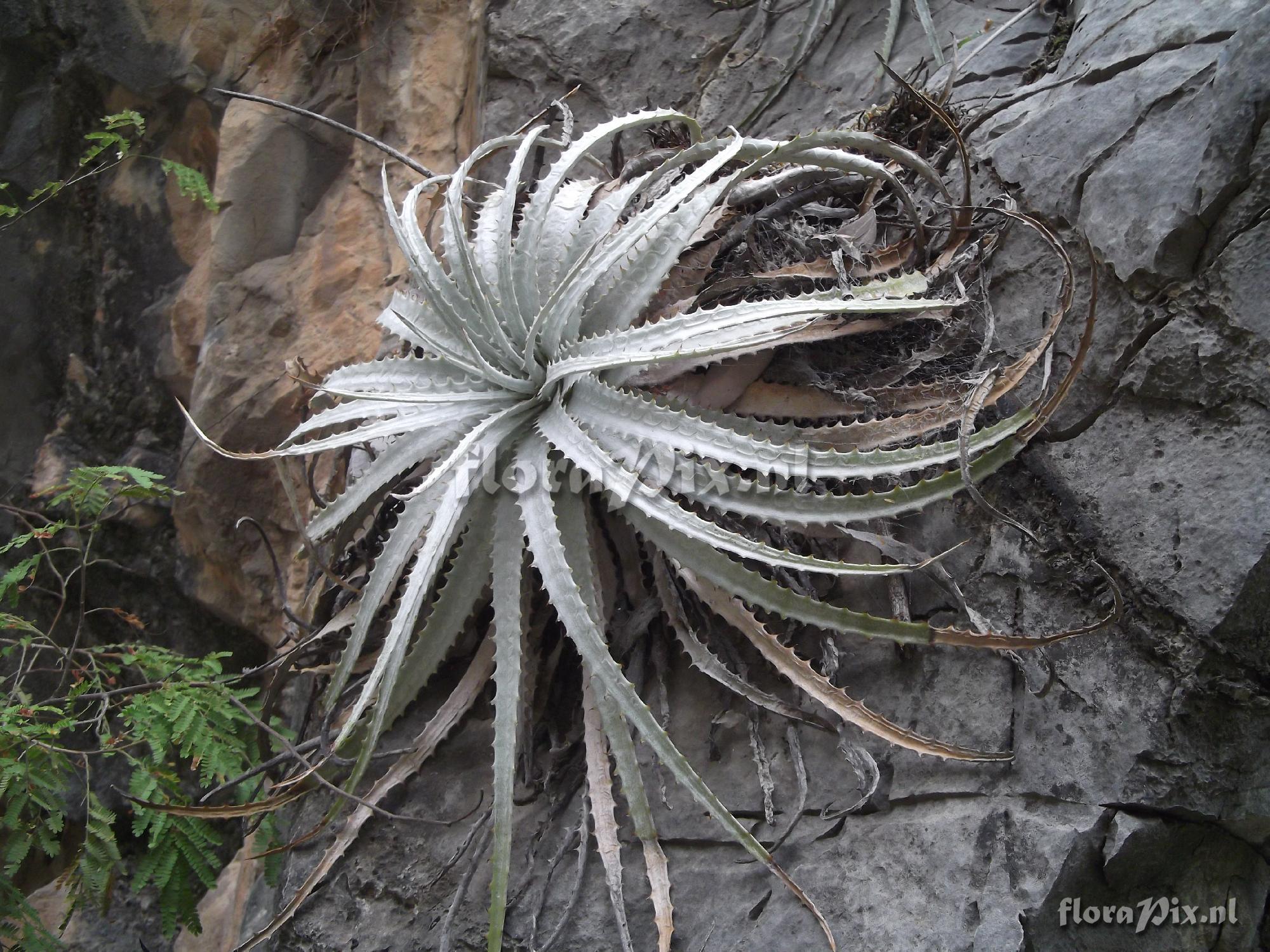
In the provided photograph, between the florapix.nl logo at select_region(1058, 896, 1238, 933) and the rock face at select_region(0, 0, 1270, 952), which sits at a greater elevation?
the rock face at select_region(0, 0, 1270, 952)

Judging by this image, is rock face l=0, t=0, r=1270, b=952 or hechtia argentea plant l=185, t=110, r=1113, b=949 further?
hechtia argentea plant l=185, t=110, r=1113, b=949

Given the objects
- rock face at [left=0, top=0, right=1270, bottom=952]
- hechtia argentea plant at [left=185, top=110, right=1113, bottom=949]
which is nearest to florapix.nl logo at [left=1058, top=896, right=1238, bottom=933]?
rock face at [left=0, top=0, right=1270, bottom=952]

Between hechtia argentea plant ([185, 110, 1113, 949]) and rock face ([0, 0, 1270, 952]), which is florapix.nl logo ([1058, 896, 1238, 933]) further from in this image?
hechtia argentea plant ([185, 110, 1113, 949])

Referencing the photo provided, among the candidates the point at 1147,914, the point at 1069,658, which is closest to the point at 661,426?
the point at 1069,658

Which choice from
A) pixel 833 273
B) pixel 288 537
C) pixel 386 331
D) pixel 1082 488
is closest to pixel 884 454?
pixel 1082 488

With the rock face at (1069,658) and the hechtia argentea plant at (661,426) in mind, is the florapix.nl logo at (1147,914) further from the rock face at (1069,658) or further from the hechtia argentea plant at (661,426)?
the hechtia argentea plant at (661,426)

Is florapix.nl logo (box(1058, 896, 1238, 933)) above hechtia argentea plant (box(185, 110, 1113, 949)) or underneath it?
underneath

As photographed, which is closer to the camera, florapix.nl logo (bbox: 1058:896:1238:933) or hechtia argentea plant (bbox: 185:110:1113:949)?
florapix.nl logo (bbox: 1058:896:1238:933)

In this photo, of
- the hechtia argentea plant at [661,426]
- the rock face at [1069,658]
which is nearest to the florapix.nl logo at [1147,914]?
the rock face at [1069,658]
